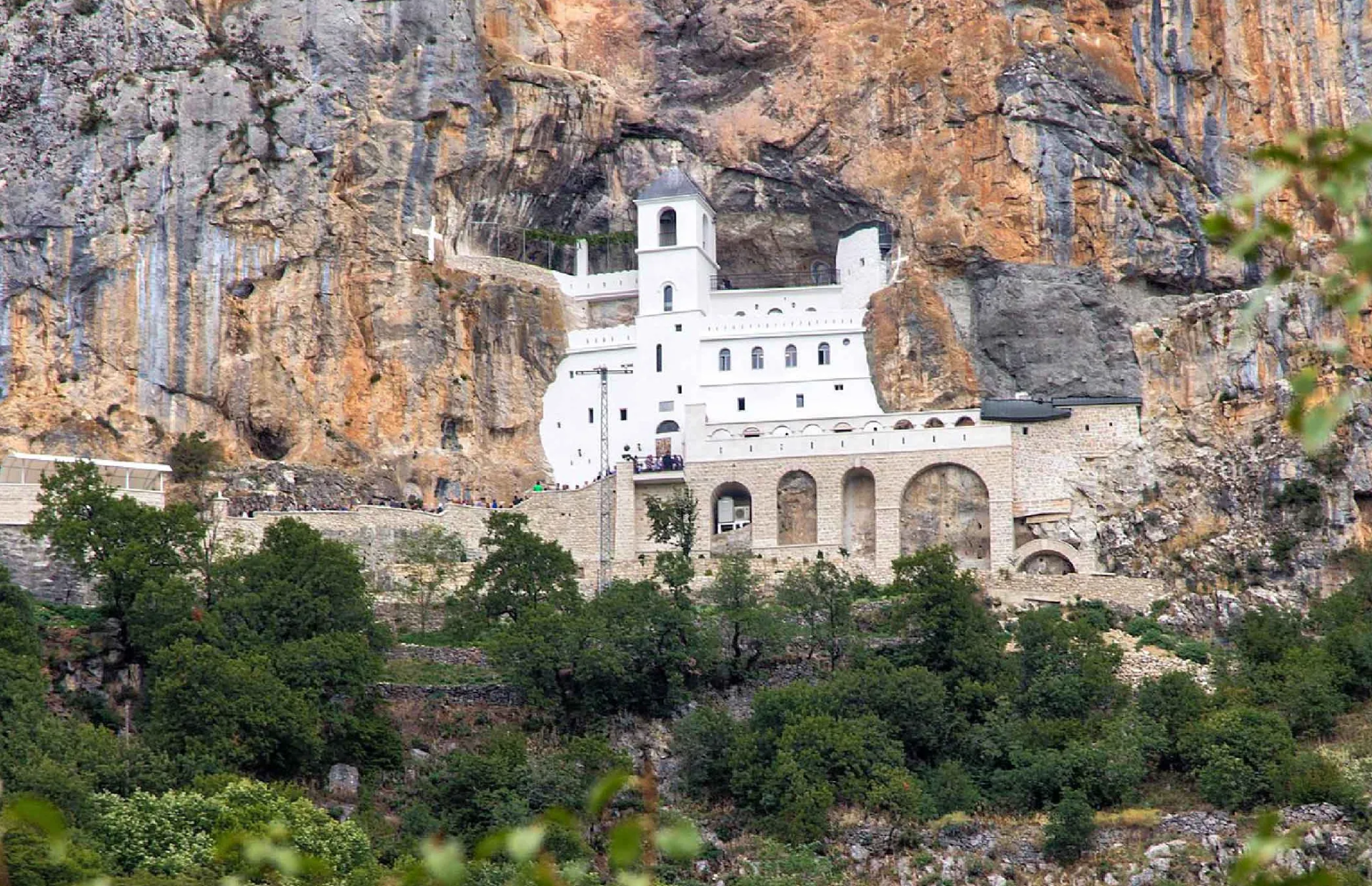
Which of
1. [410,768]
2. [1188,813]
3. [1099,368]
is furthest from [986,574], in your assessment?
[410,768]

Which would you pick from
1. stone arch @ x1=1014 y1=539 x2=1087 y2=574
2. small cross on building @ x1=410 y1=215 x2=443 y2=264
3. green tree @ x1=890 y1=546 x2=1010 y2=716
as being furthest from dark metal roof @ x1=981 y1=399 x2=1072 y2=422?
→ small cross on building @ x1=410 y1=215 x2=443 y2=264

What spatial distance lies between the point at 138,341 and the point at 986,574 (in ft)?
83.8

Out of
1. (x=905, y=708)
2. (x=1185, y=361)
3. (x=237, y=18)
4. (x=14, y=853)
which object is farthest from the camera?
(x=237, y=18)

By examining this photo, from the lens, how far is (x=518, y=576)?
52469 mm

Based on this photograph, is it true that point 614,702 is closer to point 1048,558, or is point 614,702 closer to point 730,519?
point 730,519

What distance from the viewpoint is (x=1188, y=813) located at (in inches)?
1716

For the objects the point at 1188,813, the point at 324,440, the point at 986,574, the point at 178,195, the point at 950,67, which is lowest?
the point at 1188,813

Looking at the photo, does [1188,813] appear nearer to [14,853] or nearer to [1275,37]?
[14,853]

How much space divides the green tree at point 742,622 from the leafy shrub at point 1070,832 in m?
10.0

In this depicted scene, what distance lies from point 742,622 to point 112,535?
15.4m

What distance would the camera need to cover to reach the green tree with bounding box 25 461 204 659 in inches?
1906

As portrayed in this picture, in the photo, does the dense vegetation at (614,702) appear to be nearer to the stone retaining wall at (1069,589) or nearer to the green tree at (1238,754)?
the green tree at (1238,754)

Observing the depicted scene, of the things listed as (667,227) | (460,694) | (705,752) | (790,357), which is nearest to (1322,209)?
(705,752)

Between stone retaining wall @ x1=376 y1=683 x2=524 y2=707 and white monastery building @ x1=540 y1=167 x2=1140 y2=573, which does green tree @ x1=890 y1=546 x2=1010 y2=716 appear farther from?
stone retaining wall @ x1=376 y1=683 x2=524 y2=707
